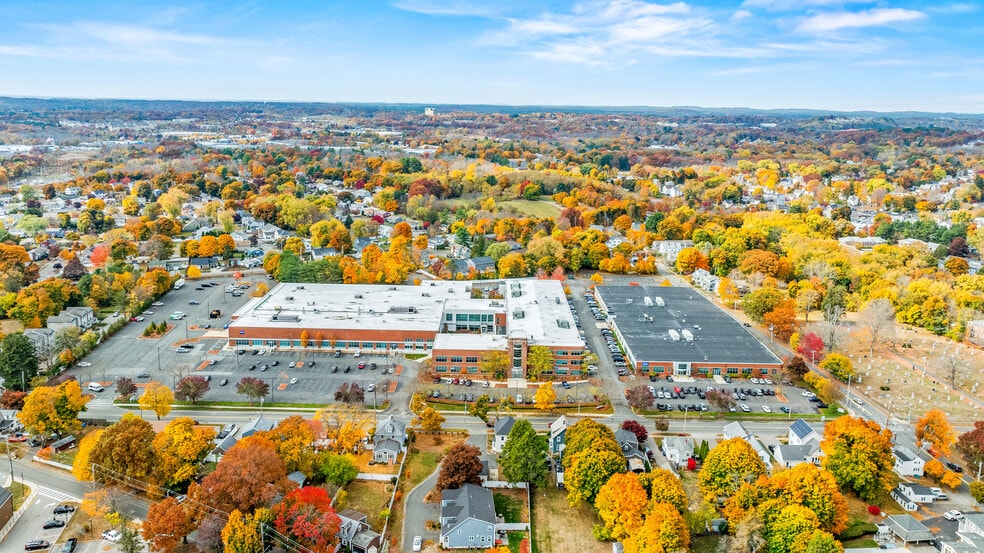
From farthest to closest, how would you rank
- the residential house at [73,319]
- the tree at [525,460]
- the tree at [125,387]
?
the residential house at [73,319] < the tree at [125,387] < the tree at [525,460]

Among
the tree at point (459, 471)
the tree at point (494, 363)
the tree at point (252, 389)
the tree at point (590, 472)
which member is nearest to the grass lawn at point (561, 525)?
the tree at point (590, 472)

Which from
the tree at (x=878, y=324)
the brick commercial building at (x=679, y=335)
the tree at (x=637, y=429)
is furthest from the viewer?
the tree at (x=878, y=324)

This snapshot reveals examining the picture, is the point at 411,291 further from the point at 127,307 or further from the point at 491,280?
the point at 127,307

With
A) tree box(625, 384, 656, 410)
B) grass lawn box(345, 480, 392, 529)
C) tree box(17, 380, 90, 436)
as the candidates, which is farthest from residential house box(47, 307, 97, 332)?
tree box(625, 384, 656, 410)

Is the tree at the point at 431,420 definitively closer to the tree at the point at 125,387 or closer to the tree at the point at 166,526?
the tree at the point at 166,526

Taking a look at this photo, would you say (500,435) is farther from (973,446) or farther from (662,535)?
(973,446)

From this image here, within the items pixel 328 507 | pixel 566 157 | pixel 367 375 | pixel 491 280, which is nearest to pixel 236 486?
pixel 328 507

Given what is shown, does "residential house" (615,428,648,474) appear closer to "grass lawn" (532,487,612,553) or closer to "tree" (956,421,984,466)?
"grass lawn" (532,487,612,553)
